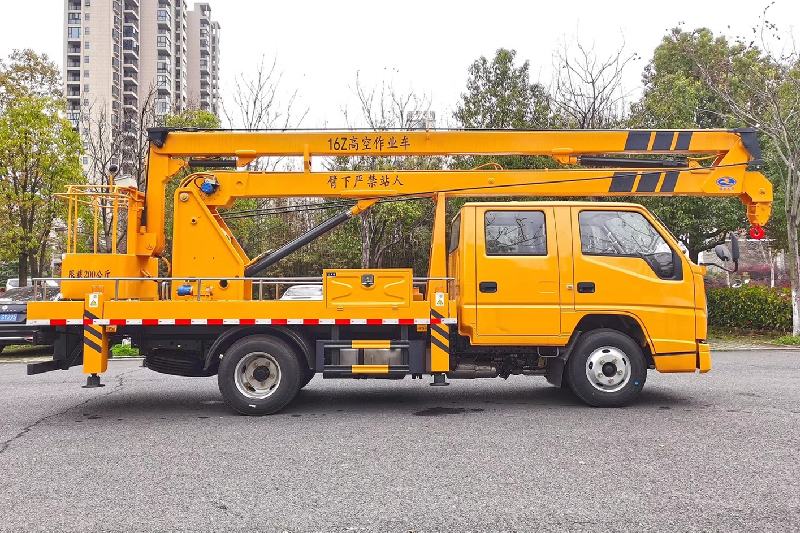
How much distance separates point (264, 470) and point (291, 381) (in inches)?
81.8

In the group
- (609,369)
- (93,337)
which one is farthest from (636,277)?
(93,337)

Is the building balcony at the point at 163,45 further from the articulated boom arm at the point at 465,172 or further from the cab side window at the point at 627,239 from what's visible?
the cab side window at the point at 627,239

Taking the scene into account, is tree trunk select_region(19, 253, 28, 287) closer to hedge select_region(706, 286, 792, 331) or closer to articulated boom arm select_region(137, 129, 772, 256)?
articulated boom arm select_region(137, 129, 772, 256)

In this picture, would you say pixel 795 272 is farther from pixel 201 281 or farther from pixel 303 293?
pixel 201 281

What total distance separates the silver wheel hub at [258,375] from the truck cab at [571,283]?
2.17 m

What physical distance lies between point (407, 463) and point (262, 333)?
2793mm

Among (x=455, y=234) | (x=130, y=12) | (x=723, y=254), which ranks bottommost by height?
(x=723, y=254)

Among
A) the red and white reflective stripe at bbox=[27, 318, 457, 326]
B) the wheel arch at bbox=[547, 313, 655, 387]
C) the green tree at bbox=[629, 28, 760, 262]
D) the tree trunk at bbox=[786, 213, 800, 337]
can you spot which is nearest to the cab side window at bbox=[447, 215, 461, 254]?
the red and white reflective stripe at bbox=[27, 318, 457, 326]

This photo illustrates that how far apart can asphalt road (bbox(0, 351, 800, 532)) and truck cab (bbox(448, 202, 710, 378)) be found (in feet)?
2.67

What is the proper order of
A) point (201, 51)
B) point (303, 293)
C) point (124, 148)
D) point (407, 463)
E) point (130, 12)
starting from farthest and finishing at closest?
point (201, 51)
point (130, 12)
point (124, 148)
point (303, 293)
point (407, 463)

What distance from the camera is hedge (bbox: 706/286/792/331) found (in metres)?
15.7

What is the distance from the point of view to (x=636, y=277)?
23.6 ft

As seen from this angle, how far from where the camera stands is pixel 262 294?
25.2 feet

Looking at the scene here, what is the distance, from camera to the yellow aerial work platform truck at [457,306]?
707 cm
